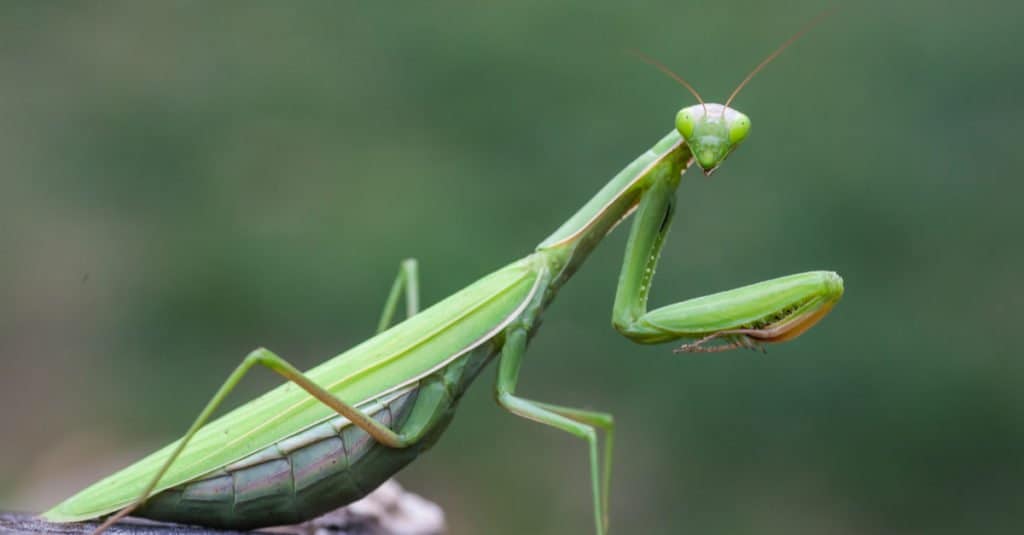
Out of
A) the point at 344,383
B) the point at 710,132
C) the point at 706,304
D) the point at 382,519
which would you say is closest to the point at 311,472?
the point at 344,383

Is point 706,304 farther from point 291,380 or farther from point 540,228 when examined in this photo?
point 540,228

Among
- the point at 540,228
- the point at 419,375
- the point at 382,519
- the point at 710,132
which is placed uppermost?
the point at 540,228

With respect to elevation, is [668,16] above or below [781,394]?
above

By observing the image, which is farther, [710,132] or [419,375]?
[419,375]

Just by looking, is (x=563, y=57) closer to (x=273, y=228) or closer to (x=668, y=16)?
(x=668, y=16)

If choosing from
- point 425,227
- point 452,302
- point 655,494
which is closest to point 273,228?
point 425,227
